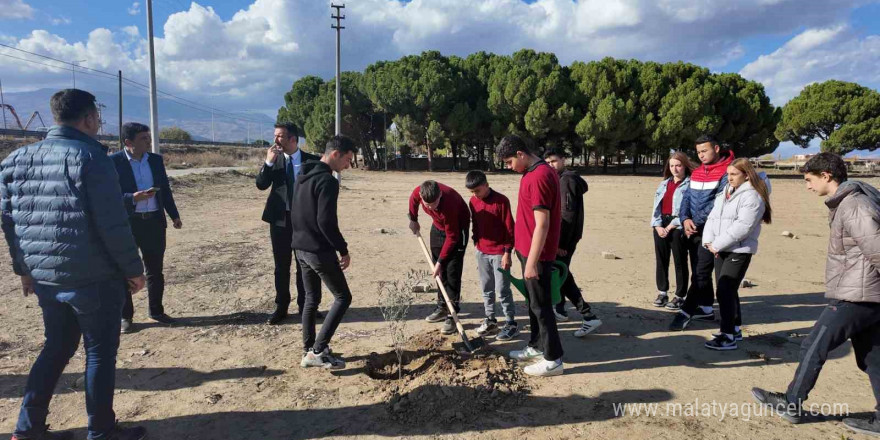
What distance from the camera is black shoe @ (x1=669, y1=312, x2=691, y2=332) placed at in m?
4.61

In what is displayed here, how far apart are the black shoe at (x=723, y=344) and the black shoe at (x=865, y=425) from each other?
3.90 feet

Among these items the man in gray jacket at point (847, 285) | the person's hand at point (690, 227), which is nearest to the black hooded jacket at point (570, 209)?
the person's hand at point (690, 227)

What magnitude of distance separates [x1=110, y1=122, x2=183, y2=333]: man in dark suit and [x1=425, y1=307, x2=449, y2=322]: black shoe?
282 centimetres

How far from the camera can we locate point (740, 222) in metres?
3.90

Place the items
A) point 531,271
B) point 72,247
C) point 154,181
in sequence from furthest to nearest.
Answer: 1. point 154,181
2. point 531,271
3. point 72,247

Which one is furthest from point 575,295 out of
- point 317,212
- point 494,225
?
point 317,212

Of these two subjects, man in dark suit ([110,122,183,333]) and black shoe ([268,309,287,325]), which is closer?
man in dark suit ([110,122,183,333])

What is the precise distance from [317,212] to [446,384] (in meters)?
1.65

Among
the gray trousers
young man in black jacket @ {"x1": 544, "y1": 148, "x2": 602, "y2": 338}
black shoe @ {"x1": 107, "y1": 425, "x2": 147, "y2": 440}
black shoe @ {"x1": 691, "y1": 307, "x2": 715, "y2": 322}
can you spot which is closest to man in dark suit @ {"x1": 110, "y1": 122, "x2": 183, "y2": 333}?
black shoe @ {"x1": 107, "y1": 425, "x2": 147, "y2": 440}

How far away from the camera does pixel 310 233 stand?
141 inches

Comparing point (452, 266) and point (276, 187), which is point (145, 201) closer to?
point (276, 187)

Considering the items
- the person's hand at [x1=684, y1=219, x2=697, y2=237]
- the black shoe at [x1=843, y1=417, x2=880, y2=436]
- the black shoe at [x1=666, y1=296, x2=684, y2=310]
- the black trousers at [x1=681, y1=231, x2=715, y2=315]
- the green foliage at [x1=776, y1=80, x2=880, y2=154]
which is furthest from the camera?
the green foliage at [x1=776, y1=80, x2=880, y2=154]

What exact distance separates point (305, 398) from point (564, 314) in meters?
2.93

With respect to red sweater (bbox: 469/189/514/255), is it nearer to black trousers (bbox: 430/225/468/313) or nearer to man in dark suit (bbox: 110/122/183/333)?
black trousers (bbox: 430/225/468/313)
